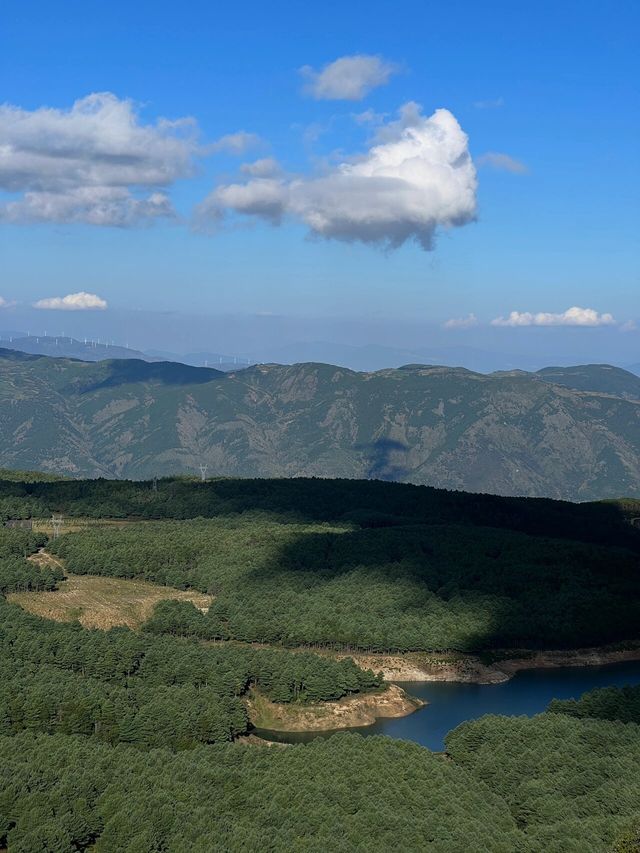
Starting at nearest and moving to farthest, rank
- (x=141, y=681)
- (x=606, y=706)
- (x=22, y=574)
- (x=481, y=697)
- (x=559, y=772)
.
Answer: (x=559, y=772) → (x=606, y=706) → (x=141, y=681) → (x=481, y=697) → (x=22, y=574)

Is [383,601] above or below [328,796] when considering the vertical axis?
below

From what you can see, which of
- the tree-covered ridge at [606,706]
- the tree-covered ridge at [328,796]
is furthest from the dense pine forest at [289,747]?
the tree-covered ridge at [606,706]

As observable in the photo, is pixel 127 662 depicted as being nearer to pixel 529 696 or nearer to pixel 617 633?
pixel 529 696

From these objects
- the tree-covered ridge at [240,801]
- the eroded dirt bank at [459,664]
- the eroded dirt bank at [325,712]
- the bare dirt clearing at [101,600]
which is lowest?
the eroded dirt bank at [325,712]

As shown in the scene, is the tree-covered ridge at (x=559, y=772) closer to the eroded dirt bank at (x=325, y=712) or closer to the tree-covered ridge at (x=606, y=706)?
the tree-covered ridge at (x=606, y=706)

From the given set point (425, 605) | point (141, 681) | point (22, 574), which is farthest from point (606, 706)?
point (22, 574)

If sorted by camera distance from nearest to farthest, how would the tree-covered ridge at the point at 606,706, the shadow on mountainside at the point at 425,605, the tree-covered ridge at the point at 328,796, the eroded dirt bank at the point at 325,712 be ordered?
1. the tree-covered ridge at the point at 328,796
2. the tree-covered ridge at the point at 606,706
3. the eroded dirt bank at the point at 325,712
4. the shadow on mountainside at the point at 425,605

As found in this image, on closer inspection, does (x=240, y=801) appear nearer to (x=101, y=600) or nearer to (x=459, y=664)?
(x=459, y=664)

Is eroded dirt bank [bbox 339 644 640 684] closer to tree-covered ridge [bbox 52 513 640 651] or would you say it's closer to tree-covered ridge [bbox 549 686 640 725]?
tree-covered ridge [bbox 52 513 640 651]
